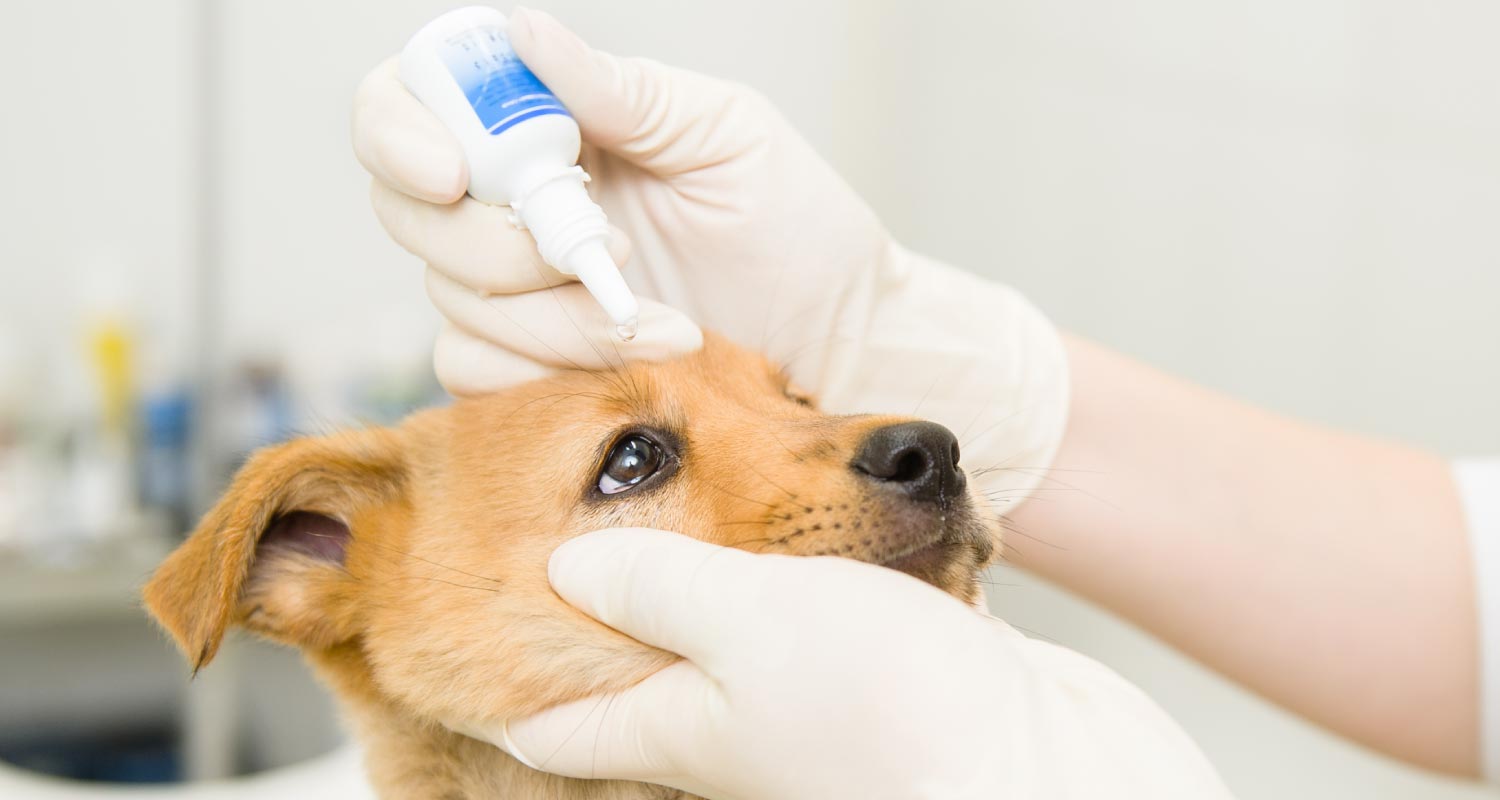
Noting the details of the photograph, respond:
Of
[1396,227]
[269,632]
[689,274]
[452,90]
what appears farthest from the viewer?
[1396,227]

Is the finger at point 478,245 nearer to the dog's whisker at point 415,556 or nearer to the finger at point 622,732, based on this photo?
the dog's whisker at point 415,556

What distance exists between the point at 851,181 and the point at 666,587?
305 cm

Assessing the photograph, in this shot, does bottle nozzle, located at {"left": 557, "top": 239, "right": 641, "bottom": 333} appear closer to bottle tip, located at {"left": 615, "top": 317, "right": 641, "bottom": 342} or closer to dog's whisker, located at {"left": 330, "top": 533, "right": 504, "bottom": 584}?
bottle tip, located at {"left": 615, "top": 317, "right": 641, "bottom": 342}

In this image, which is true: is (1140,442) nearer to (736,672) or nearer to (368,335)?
(736,672)

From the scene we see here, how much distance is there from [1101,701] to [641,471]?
588mm

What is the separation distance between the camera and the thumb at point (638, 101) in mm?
1378

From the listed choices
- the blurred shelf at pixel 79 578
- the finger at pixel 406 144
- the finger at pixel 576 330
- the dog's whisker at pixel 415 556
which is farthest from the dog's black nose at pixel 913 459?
the blurred shelf at pixel 79 578

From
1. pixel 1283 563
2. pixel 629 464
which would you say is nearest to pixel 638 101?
pixel 629 464

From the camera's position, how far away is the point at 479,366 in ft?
5.16

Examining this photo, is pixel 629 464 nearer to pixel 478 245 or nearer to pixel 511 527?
pixel 511 527

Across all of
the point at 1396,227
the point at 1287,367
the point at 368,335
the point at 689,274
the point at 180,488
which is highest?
the point at 1396,227

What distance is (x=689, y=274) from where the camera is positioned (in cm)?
183

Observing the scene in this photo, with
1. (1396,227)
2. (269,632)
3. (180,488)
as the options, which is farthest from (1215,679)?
(180,488)

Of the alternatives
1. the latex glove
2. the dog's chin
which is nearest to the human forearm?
the latex glove
